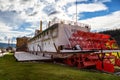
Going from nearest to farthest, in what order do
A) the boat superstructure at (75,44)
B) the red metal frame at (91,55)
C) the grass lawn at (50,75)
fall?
the grass lawn at (50,75) → the red metal frame at (91,55) → the boat superstructure at (75,44)

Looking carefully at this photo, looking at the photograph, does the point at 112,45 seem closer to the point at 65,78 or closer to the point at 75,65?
the point at 75,65

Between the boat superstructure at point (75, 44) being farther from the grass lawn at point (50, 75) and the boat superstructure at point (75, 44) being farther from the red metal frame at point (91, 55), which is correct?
the grass lawn at point (50, 75)

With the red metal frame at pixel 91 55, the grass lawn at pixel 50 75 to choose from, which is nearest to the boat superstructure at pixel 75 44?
the red metal frame at pixel 91 55

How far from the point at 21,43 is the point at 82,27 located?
64492 mm

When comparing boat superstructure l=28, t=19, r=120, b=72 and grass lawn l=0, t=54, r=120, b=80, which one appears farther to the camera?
boat superstructure l=28, t=19, r=120, b=72

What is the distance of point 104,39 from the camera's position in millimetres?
24359

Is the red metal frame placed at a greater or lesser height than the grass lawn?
greater

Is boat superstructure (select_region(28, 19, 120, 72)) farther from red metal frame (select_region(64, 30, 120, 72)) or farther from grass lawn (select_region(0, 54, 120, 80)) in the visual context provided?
grass lawn (select_region(0, 54, 120, 80))

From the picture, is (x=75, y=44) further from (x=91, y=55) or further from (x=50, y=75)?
(x=50, y=75)

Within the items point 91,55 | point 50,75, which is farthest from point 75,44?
point 50,75

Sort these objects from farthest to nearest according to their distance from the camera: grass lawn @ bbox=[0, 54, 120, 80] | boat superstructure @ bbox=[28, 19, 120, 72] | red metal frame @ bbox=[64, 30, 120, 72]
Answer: boat superstructure @ bbox=[28, 19, 120, 72]
red metal frame @ bbox=[64, 30, 120, 72]
grass lawn @ bbox=[0, 54, 120, 80]

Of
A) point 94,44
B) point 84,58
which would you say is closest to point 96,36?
point 94,44

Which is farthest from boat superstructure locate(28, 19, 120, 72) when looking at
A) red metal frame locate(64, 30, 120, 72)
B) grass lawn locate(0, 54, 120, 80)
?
grass lawn locate(0, 54, 120, 80)

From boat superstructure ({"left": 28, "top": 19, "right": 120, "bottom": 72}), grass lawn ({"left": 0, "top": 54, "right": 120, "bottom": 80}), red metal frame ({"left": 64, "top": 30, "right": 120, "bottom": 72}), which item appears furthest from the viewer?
boat superstructure ({"left": 28, "top": 19, "right": 120, "bottom": 72})
